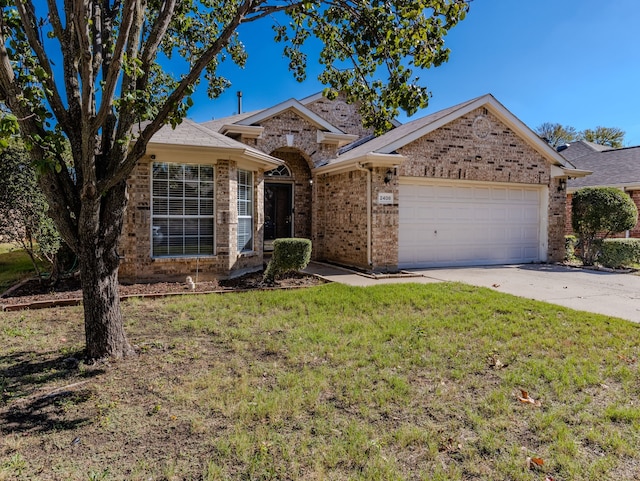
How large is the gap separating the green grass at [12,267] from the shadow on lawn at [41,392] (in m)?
5.26

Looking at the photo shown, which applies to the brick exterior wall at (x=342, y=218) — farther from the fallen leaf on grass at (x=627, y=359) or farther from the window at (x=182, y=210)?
the fallen leaf on grass at (x=627, y=359)

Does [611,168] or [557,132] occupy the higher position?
[557,132]

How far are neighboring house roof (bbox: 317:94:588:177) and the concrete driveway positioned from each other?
3243 millimetres

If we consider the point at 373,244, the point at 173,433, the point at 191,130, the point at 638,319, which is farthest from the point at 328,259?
the point at 173,433

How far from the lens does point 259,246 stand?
11.4m

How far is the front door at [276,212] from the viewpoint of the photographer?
13.8 m

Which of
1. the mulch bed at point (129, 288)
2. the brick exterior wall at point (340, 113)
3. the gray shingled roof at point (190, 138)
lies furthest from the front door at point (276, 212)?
the brick exterior wall at point (340, 113)

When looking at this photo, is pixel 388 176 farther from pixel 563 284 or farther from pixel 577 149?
pixel 577 149

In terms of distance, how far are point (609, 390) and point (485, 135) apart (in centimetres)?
978

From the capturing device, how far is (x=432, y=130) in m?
11.7

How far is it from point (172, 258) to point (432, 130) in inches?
304

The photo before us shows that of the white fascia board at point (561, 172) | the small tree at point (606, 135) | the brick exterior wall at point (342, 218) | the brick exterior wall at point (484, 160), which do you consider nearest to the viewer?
the brick exterior wall at point (342, 218)

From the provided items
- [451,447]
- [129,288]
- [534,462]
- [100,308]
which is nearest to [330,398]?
[451,447]

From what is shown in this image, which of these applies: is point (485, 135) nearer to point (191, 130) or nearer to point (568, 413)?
point (191, 130)
